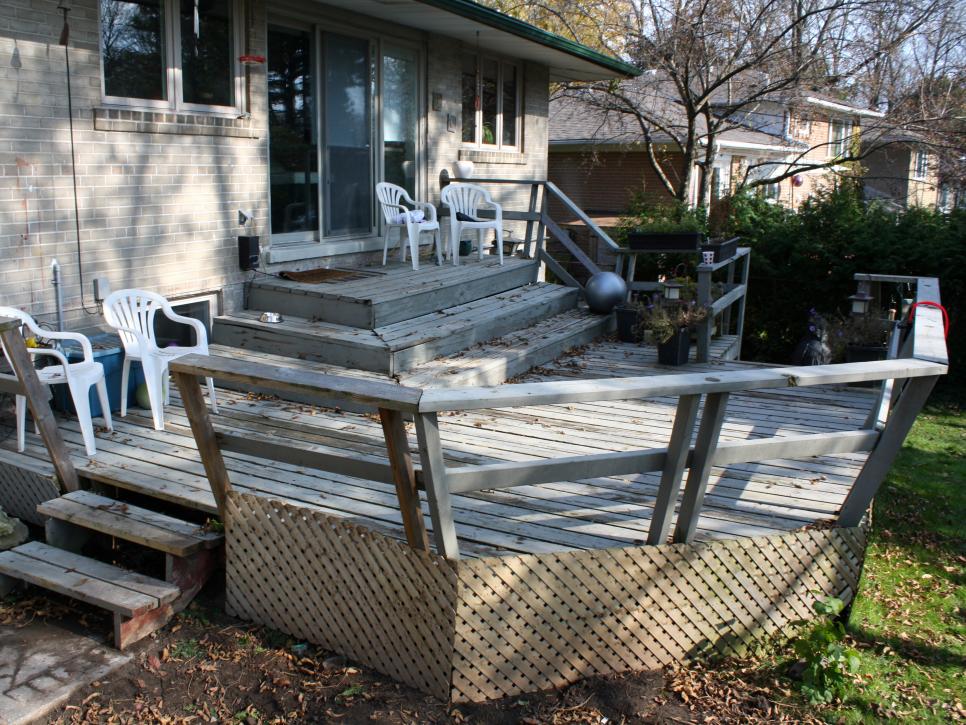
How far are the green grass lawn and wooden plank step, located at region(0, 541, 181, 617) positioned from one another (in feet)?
8.91

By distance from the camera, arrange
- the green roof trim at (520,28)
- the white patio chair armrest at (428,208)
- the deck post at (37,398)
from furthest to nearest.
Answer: the white patio chair armrest at (428,208), the green roof trim at (520,28), the deck post at (37,398)

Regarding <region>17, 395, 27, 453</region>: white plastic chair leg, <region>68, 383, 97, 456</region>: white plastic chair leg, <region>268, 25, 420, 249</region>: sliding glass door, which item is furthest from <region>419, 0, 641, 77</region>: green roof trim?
<region>17, 395, 27, 453</region>: white plastic chair leg

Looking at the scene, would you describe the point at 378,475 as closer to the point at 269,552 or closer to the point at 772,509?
the point at 269,552

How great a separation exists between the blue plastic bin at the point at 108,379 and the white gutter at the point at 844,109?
14662 millimetres

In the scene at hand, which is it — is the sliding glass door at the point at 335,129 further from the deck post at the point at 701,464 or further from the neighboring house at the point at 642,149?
the neighboring house at the point at 642,149

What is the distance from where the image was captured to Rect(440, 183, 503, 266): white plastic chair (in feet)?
28.5

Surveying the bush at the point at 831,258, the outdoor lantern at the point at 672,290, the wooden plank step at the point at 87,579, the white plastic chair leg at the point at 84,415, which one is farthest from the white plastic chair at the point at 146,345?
the bush at the point at 831,258

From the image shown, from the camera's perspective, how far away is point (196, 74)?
6656mm

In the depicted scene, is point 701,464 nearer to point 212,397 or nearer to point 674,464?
point 674,464

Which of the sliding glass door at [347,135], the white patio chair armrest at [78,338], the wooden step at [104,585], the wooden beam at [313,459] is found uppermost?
the sliding glass door at [347,135]

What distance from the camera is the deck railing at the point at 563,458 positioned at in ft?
9.89

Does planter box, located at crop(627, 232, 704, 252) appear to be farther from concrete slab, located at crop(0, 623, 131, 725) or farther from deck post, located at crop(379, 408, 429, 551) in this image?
concrete slab, located at crop(0, 623, 131, 725)

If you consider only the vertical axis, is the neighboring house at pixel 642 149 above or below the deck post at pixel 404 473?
above

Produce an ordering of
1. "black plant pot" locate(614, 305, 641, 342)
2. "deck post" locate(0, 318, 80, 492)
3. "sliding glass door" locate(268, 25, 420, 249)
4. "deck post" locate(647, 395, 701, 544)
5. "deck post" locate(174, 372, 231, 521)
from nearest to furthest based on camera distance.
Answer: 1. "deck post" locate(647, 395, 701, 544)
2. "deck post" locate(174, 372, 231, 521)
3. "deck post" locate(0, 318, 80, 492)
4. "sliding glass door" locate(268, 25, 420, 249)
5. "black plant pot" locate(614, 305, 641, 342)
